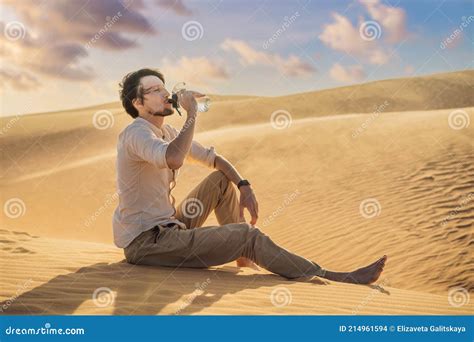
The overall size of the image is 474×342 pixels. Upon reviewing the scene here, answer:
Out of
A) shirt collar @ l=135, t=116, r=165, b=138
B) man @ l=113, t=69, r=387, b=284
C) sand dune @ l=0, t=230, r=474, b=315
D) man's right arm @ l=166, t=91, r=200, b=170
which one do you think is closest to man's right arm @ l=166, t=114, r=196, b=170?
man's right arm @ l=166, t=91, r=200, b=170

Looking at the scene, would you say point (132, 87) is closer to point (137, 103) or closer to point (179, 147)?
point (137, 103)

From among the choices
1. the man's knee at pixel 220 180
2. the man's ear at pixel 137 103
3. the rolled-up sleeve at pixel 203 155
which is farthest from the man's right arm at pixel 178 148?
the rolled-up sleeve at pixel 203 155

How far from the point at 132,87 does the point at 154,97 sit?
0.80 ft

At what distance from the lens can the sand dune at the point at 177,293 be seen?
420 centimetres

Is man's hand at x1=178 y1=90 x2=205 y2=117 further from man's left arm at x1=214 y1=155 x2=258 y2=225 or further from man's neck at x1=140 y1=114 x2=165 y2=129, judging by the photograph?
man's left arm at x1=214 y1=155 x2=258 y2=225

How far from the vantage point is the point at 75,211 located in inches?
558

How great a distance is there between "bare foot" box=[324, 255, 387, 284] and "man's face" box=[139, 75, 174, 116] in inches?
78.4

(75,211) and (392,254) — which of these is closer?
(392,254)

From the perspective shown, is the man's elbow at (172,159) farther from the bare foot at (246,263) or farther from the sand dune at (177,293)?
the bare foot at (246,263)

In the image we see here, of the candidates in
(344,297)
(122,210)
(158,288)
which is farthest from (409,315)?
(122,210)

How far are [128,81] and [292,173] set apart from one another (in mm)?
8443

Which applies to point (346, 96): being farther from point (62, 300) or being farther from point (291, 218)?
point (62, 300)

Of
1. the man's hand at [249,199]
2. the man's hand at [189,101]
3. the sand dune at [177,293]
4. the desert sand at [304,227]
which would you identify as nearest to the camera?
the sand dune at [177,293]

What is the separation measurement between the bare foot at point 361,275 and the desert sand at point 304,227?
0.09m
